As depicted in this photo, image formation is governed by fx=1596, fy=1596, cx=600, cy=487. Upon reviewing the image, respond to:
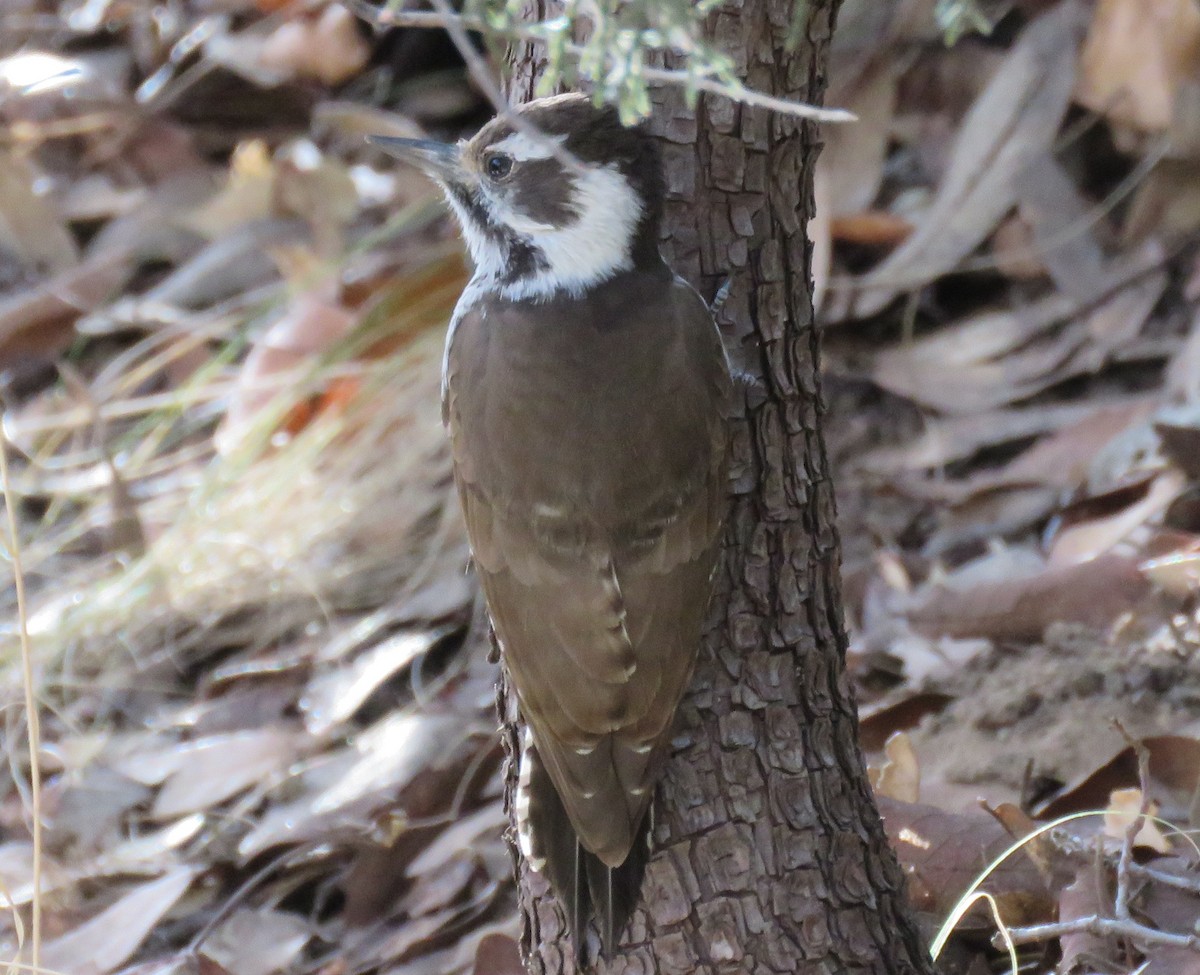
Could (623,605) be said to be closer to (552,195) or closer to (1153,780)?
(552,195)

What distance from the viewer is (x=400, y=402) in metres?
5.34

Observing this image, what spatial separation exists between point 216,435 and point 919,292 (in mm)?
2450

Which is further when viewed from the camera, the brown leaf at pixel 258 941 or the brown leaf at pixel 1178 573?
the brown leaf at pixel 258 941

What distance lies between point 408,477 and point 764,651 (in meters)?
2.78

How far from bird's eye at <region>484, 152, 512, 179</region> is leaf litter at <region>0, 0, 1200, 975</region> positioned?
1394 mm

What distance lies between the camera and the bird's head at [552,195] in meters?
2.64

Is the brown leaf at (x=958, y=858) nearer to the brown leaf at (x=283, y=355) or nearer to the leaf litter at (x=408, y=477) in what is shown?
the leaf litter at (x=408, y=477)

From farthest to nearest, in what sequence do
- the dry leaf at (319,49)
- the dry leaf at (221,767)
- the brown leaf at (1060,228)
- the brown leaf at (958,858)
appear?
the dry leaf at (319,49), the brown leaf at (1060,228), the dry leaf at (221,767), the brown leaf at (958,858)

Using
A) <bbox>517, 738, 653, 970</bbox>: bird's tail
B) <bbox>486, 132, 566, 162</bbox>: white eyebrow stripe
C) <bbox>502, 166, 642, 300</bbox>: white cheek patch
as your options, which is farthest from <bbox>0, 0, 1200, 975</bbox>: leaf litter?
<bbox>486, 132, 566, 162</bbox>: white eyebrow stripe

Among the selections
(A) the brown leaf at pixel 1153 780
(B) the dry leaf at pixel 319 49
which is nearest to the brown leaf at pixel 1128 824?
(A) the brown leaf at pixel 1153 780

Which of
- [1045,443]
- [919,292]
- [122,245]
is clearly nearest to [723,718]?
[1045,443]

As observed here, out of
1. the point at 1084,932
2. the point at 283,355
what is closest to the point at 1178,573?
the point at 1084,932

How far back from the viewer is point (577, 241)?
2996mm

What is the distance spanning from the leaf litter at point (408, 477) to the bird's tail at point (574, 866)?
23.7 inches
